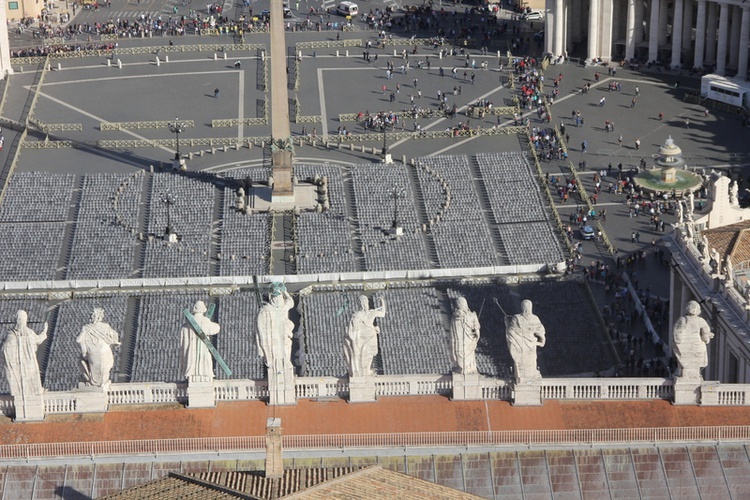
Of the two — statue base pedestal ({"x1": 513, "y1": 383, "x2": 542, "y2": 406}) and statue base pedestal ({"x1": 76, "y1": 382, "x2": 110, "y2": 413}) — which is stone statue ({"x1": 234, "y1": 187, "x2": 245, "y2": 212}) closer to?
statue base pedestal ({"x1": 76, "y1": 382, "x2": 110, "y2": 413})

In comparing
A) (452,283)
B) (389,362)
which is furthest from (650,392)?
(452,283)

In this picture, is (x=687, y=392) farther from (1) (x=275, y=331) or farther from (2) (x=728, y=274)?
(2) (x=728, y=274)

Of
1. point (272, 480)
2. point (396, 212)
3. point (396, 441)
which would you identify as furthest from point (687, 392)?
point (396, 212)

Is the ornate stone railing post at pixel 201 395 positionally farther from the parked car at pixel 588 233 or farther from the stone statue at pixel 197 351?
the parked car at pixel 588 233

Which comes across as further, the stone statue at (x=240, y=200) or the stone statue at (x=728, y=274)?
the stone statue at (x=240, y=200)

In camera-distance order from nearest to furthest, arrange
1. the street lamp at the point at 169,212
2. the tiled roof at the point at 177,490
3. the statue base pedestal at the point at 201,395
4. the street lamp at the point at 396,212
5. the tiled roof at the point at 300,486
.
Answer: the tiled roof at the point at 177,490 < the tiled roof at the point at 300,486 < the statue base pedestal at the point at 201,395 < the street lamp at the point at 169,212 < the street lamp at the point at 396,212

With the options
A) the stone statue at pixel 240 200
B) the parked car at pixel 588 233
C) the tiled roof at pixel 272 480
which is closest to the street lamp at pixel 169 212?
the stone statue at pixel 240 200

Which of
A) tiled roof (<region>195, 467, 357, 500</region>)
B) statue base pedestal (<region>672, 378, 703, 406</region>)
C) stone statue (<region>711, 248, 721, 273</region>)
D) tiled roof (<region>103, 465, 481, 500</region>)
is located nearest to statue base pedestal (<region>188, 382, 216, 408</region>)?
tiled roof (<region>195, 467, 357, 500</region>)
